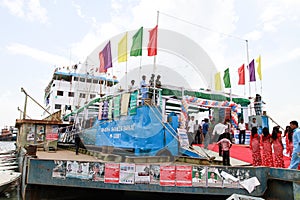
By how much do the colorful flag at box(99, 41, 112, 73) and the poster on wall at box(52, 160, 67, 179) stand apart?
7226 millimetres

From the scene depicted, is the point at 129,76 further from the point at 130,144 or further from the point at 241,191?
the point at 241,191

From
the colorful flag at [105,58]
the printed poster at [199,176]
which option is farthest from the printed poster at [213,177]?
the colorful flag at [105,58]

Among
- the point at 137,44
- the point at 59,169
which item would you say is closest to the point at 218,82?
the point at 137,44

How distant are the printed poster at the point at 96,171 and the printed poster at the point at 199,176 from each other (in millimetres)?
2335

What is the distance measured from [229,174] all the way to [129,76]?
27.3ft

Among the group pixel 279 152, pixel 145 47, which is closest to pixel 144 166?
pixel 279 152

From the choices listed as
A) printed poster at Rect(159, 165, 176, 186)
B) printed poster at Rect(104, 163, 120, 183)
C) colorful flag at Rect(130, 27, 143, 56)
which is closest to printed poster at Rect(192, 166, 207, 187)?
printed poster at Rect(159, 165, 176, 186)

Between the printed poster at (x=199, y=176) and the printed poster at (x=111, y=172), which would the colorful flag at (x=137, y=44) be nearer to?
the printed poster at (x=111, y=172)

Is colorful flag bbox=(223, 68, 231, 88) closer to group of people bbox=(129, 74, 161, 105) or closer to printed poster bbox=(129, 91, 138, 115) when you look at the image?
group of people bbox=(129, 74, 161, 105)

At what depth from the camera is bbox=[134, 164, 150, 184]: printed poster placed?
610 cm

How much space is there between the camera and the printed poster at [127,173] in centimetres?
617

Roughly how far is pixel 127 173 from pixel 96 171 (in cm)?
85

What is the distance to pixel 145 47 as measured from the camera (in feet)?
37.8

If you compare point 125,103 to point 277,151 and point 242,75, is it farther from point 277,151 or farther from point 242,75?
point 242,75
